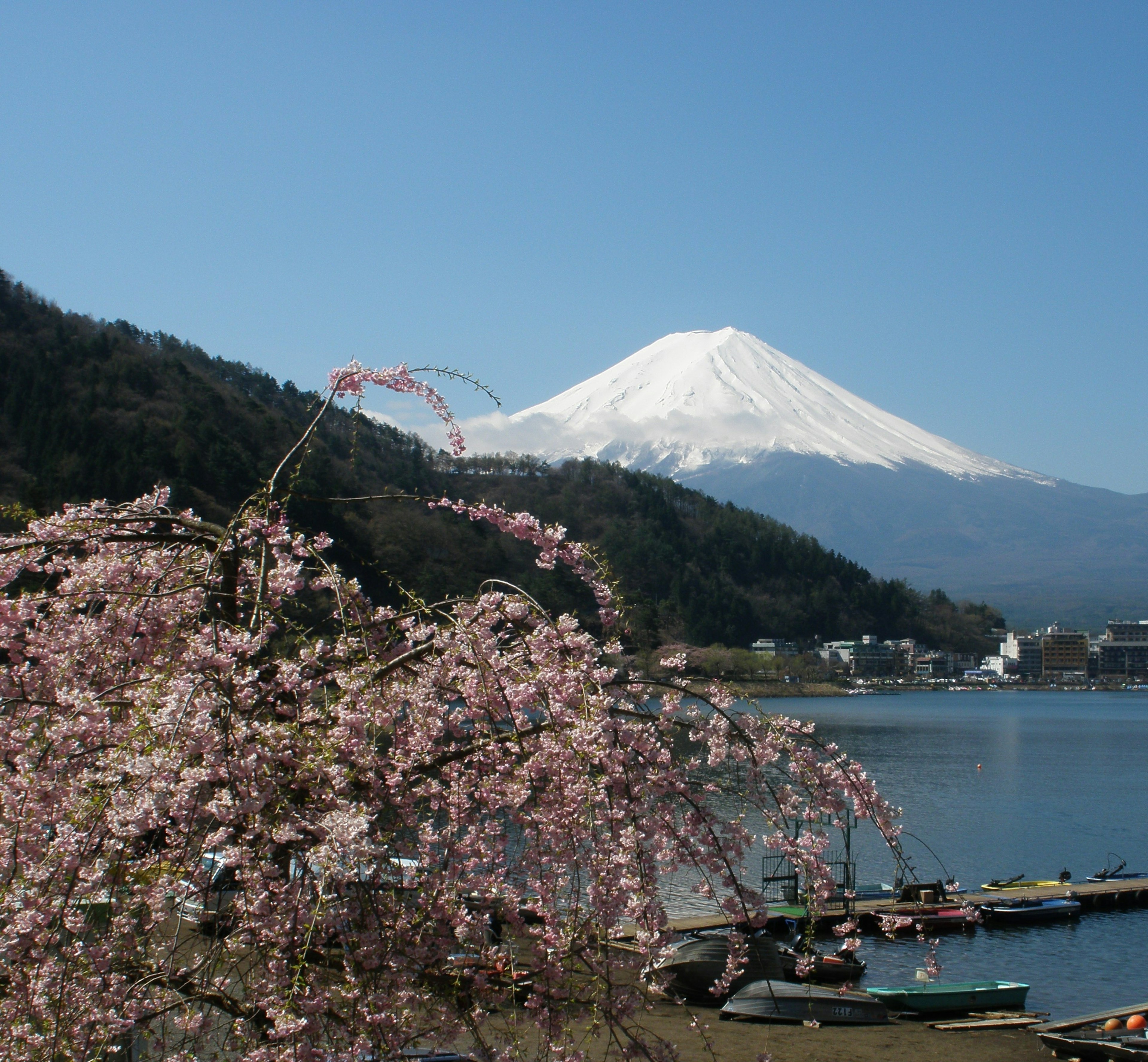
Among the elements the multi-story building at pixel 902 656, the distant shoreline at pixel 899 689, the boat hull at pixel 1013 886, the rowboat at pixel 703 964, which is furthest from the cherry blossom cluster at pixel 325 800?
the multi-story building at pixel 902 656

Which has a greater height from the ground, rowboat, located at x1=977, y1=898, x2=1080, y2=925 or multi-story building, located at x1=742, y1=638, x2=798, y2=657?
multi-story building, located at x1=742, y1=638, x2=798, y2=657

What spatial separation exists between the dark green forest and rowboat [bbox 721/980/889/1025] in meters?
3.71

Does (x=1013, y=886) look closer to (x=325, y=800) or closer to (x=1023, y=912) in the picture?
(x=1023, y=912)

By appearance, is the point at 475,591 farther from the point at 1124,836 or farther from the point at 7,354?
the point at 7,354

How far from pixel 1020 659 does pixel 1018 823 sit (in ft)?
300

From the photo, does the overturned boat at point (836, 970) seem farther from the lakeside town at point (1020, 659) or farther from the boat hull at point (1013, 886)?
the lakeside town at point (1020, 659)

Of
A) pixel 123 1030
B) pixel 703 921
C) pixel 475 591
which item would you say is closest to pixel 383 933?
pixel 123 1030

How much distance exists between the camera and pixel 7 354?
47.7 metres

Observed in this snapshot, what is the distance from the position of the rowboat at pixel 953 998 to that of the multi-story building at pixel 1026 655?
10329cm

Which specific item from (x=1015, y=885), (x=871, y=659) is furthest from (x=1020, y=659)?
(x=1015, y=885)

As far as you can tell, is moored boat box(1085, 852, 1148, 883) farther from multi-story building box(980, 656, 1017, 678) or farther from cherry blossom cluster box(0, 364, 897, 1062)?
multi-story building box(980, 656, 1017, 678)

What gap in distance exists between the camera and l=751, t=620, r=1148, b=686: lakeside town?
302ft

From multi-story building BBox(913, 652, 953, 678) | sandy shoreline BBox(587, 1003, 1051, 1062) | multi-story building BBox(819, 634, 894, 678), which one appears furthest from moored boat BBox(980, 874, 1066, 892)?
multi-story building BBox(913, 652, 953, 678)

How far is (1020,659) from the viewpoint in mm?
108188
